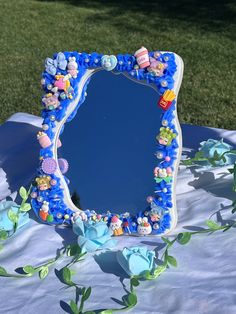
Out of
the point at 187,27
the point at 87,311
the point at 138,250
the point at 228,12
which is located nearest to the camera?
the point at 87,311

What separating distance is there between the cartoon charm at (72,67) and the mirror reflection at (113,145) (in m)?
0.06

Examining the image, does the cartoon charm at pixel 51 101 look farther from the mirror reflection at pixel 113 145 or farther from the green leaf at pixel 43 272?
the green leaf at pixel 43 272

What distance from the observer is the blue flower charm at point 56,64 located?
6.23 ft

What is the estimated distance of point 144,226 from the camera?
1782 mm

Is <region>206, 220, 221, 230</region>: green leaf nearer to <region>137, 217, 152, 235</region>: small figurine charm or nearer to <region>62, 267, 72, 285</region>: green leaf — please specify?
<region>137, 217, 152, 235</region>: small figurine charm

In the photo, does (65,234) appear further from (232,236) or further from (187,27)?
(187,27)

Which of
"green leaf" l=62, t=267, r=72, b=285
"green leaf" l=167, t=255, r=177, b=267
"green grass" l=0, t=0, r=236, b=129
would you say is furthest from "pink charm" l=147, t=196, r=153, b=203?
"green grass" l=0, t=0, r=236, b=129

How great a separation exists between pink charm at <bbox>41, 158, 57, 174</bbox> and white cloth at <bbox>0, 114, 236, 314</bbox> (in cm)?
18

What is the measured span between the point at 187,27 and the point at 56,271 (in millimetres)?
4506

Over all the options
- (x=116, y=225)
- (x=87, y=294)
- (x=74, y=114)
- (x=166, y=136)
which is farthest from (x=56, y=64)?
(x=87, y=294)

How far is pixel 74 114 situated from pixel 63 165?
170mm

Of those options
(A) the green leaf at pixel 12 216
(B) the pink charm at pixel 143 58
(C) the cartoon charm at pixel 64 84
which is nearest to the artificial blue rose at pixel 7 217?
(A) the green leaf at pixel 12 216

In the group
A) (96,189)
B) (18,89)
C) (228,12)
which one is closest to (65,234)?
(96,189)

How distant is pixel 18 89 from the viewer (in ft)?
13.8
